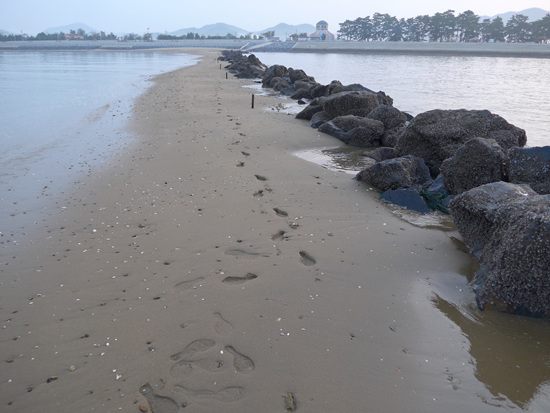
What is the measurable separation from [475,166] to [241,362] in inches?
215

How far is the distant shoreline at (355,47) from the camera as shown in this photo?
236ft

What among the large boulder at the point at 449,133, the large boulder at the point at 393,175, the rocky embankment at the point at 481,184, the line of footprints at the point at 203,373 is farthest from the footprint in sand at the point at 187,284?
the large boulder at the point at 449,133

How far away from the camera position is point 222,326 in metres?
3.65

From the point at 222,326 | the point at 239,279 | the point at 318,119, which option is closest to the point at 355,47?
the point at 318,119

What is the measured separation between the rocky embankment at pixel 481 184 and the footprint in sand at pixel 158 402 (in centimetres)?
316

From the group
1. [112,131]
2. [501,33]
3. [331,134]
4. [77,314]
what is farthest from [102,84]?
[501,33]

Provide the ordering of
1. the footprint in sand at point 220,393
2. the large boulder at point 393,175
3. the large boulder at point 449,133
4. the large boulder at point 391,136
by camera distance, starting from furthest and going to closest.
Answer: the large boulder at point 391,136, the large boulder at point 449,133, the large boulder at point 393,175, the footprint in sand at point 220,393

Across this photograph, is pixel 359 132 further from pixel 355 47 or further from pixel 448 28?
pixel 448 28

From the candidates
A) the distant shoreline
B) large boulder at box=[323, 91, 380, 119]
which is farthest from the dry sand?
the distant shoreline

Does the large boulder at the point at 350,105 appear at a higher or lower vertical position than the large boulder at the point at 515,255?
higher

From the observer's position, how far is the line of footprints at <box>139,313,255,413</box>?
114 inches

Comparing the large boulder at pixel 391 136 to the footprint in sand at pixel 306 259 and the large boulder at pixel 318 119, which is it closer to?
the large boulder at pixel 318 119

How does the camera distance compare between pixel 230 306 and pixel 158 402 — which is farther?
pixel 230 306

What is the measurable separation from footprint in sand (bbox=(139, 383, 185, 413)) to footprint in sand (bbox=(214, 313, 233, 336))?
78 centimetres
